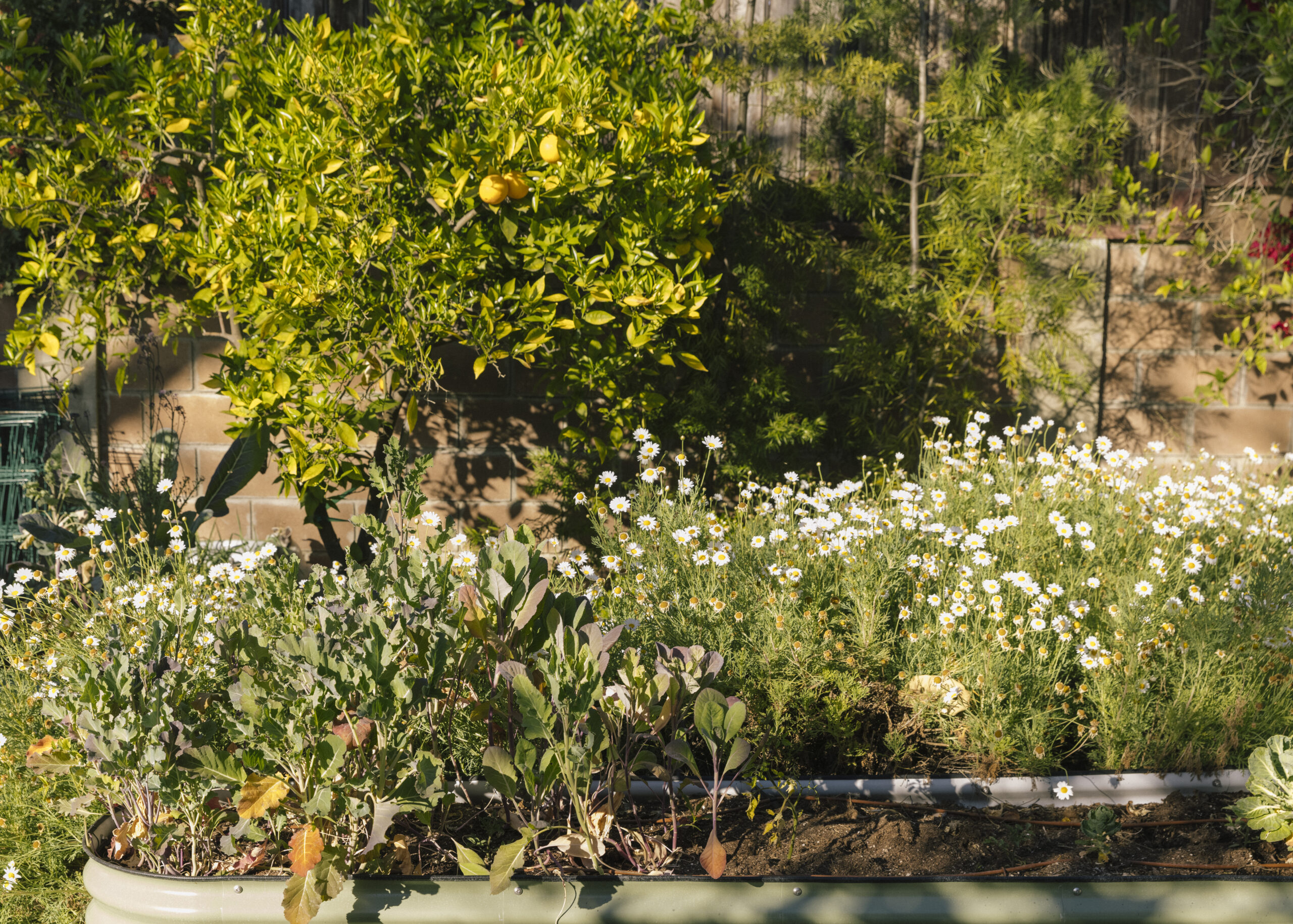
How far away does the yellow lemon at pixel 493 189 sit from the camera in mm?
2967

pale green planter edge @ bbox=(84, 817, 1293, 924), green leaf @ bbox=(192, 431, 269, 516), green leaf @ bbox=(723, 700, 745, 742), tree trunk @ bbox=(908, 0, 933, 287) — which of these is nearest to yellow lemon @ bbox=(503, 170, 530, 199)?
green leaf @ bbox=(192, 431, 269, 516)

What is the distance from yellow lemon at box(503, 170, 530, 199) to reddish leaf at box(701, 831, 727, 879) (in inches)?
81.5

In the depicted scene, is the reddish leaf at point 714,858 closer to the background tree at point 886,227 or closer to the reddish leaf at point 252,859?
the reddish leaf at point 252,859

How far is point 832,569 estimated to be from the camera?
8.86 ft

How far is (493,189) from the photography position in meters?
2.97

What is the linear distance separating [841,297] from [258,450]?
2535 mm

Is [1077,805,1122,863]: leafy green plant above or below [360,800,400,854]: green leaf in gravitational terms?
below

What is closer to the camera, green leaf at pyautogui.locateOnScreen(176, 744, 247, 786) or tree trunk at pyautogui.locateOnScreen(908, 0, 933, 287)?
green leaf at pyautogui.locateOnScreen(176, 744, 247, 786)

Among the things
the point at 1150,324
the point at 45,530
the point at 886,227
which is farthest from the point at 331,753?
the point at 1150,324

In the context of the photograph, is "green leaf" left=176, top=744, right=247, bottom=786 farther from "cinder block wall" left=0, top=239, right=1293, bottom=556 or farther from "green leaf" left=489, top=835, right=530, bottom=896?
"cinder block wall" left=0, top=239, right=1293, bottom=556

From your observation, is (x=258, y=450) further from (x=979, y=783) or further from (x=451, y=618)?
(x=979, y=783)

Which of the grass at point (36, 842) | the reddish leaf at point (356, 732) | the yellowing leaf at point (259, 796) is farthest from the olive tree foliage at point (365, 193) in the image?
the yellowing leaf at point (259, 796)

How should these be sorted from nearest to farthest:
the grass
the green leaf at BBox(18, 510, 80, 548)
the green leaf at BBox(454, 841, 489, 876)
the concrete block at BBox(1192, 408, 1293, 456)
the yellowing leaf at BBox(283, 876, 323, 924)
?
the yellowing leaf at BBox(283, 876, 323, 924) → the green leaf at BBox(454, 841, 489, 876) → the grass → the green leaf at BBox(18, 510, 80, 548) → the concrete block at BBox(1192, 408, 1293, 456)

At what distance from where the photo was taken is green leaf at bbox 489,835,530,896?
1565mm
